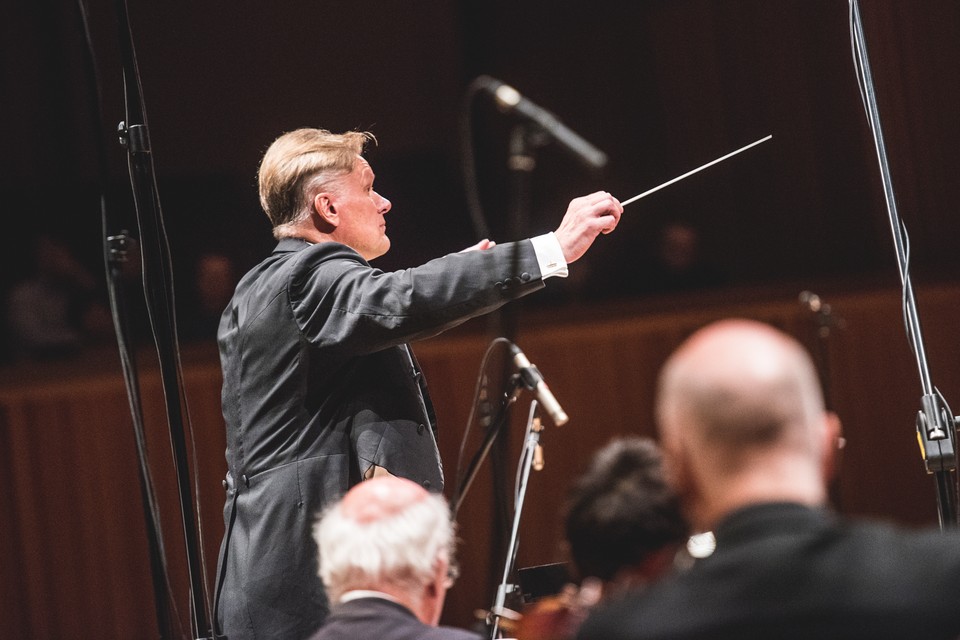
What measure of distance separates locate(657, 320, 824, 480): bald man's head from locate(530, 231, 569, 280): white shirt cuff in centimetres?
108

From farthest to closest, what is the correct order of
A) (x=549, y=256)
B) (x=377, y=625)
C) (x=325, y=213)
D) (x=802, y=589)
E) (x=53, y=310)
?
1. (x=53, y=310)
2. (x=325, y=213)
3. (x=549, y=256)
4. (x=377, y=625)
5. (x=802, y=589)

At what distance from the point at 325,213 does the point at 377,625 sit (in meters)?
1.23

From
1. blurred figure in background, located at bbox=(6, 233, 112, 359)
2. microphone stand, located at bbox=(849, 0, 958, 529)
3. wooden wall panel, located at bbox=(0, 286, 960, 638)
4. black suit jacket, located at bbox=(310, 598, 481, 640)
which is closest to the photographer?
black suit jacket, located at bbox=(310, 598, 481, 640)

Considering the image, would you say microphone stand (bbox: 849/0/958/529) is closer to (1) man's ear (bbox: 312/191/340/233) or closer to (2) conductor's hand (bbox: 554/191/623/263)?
(2) conductor's hand (bbox: 554/191/623/263)

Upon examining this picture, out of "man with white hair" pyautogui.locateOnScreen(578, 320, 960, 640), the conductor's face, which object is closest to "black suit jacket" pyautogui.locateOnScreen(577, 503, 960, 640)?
"man with white hair" pyautogui.locateOnScreen(578, 320, 960, 640)

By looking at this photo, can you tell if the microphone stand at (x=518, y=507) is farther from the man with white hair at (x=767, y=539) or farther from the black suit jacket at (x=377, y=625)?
the man with white hair at (x=767, y=539)

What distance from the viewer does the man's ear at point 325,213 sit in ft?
8.40

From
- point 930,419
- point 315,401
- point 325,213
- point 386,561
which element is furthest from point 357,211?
point 930,419

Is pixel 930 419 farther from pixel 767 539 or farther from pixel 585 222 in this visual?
pixel 767 539

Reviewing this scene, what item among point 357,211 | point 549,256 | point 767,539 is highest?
point 357,211

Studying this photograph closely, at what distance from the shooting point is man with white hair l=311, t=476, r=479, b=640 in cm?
156

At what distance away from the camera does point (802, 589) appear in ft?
3.65

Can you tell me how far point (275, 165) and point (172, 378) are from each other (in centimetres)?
57

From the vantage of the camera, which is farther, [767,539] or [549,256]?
[549,256]
